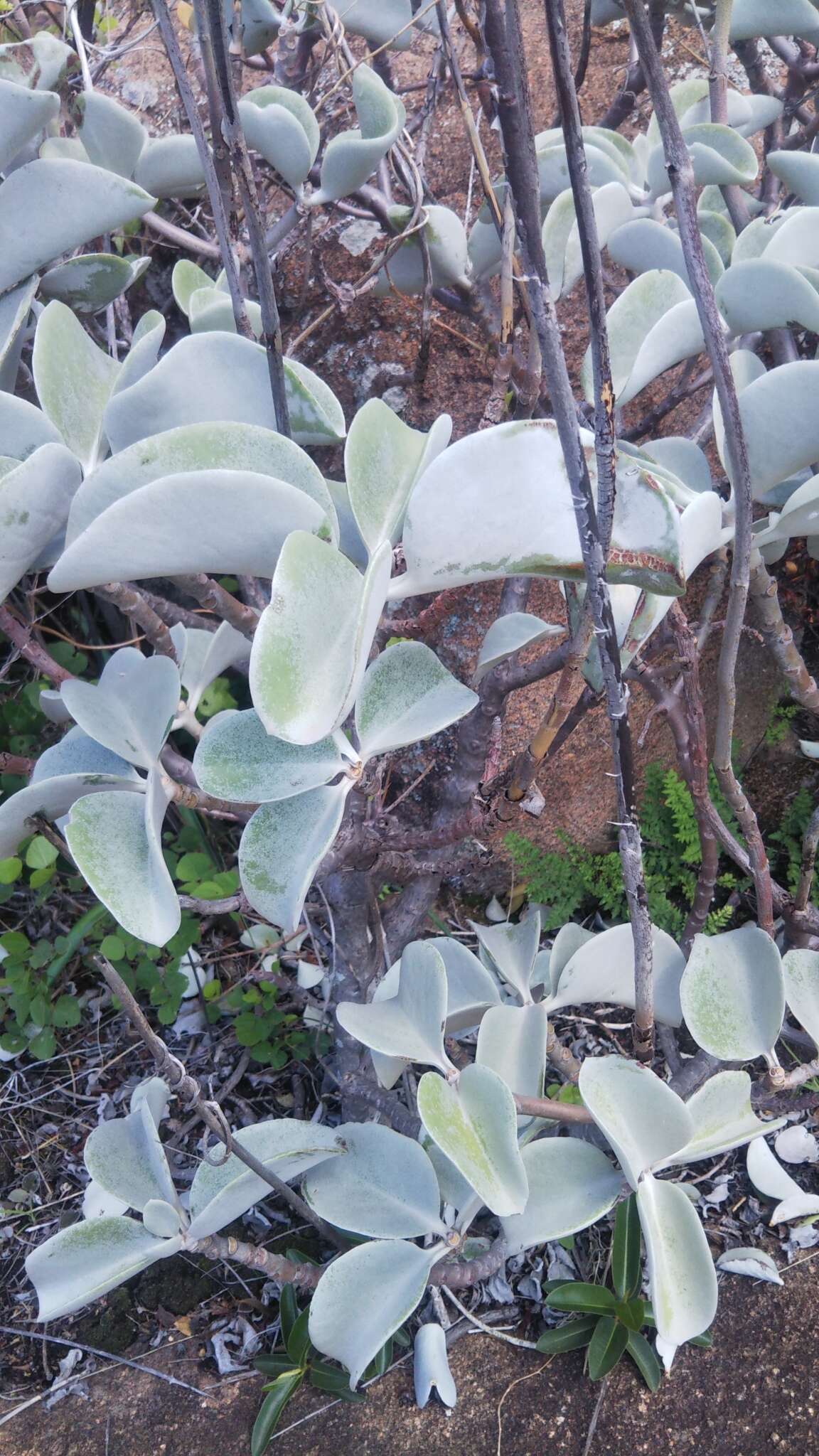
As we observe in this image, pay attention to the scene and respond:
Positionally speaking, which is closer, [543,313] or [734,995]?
[543,313]

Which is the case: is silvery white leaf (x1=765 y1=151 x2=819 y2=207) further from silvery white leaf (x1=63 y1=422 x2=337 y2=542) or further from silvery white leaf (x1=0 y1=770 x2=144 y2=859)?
silvery white leaf (x1=0 y1=770 x2=144 y2=859)

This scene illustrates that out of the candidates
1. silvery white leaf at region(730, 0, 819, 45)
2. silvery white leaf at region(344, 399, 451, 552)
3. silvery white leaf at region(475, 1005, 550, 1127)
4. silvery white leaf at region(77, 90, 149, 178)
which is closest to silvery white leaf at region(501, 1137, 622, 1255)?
silvery white leaf at region(475, 1005, 550, 1127)

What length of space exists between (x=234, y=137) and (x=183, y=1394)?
3.10ft

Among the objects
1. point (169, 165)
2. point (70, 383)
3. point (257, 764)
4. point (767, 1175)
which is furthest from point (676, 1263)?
point (169, 165)

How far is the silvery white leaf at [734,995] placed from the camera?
0.73m

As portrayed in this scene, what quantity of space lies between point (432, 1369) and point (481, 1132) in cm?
29

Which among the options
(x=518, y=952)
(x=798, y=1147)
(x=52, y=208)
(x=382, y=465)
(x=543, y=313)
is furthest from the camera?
(x=798, y=1147)

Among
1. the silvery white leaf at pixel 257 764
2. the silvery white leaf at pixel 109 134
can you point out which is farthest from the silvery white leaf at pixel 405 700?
the silvery white leaf at pixel 109 134

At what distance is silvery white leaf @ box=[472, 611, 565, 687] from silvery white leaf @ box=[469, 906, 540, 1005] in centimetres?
30

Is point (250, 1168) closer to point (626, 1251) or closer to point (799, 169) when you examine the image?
point (626, 1251)

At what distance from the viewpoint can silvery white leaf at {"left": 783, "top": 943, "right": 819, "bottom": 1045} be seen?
2.54 feet

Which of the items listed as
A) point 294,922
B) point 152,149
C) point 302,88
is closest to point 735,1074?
point 294,922

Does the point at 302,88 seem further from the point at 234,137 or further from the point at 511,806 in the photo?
the point at 511,806

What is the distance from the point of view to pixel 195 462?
1.56 ft
